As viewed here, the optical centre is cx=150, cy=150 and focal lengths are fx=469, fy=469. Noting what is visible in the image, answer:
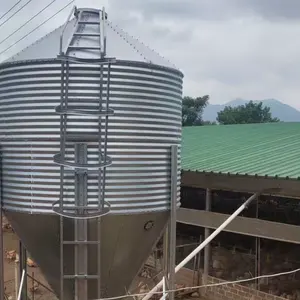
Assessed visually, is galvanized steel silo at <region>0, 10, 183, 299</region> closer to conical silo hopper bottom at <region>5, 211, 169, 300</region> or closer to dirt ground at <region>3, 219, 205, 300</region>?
conical silo hopper bottom at <region>5, 211, 169, 300</region>

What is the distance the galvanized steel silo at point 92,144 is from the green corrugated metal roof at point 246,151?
3977 mm

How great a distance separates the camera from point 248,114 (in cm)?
5331

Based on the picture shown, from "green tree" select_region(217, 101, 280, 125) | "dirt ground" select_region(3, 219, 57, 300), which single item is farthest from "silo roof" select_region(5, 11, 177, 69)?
"green tree" select_region(217, 101, 280, 125)

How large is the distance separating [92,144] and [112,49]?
50.2 inches

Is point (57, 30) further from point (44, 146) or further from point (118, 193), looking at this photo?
point (118, 193)

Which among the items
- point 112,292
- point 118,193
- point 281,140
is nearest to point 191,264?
point 281,140

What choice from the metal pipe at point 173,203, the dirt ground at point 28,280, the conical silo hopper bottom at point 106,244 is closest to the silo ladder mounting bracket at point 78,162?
the conical silo hopper bottom at point 106,244

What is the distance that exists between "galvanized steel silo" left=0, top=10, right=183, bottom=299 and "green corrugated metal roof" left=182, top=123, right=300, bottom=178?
13.0 feet

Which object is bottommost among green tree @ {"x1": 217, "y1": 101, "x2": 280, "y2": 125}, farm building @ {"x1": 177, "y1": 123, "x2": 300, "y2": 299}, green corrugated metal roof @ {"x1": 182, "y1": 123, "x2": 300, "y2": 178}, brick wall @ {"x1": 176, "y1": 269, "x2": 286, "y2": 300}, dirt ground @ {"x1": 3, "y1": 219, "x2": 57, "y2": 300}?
dirt ground @ {"x1": 3, "y1": 219, "x2": 57, "y2": 300}

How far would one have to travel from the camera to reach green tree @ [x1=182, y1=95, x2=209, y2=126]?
4766 cm

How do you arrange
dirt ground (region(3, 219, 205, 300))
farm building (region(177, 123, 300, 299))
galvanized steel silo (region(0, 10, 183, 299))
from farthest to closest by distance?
dirt ground (region(3, 219, 205, 300)), farm building (region(177, 123, 300, 299)), galvanized steel silo (region(0, 10, 183, 299))

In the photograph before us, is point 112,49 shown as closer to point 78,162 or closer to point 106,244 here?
point 78,162

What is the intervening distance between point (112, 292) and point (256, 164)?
5.23 metres

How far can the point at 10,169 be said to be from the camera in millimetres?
5879
